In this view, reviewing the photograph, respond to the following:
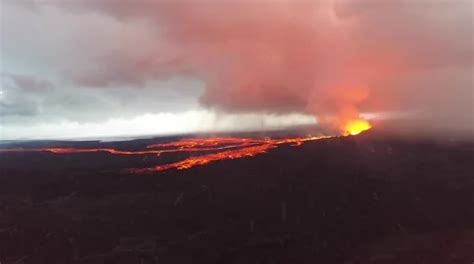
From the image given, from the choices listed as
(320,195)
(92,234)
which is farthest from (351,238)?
(92,234)

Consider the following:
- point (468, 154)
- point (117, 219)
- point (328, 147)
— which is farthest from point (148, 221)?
point (468, 154)

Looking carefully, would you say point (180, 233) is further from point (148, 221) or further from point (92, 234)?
point (92, 234)

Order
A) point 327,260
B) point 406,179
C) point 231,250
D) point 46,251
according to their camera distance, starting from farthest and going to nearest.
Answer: point 406,179
point 46,251
point 231,250
point 327,260

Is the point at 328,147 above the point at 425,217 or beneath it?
above

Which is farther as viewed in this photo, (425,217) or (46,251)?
(425,217)

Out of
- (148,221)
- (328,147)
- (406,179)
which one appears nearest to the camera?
(148,221)

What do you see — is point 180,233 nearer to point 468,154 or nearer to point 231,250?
point 231,250
